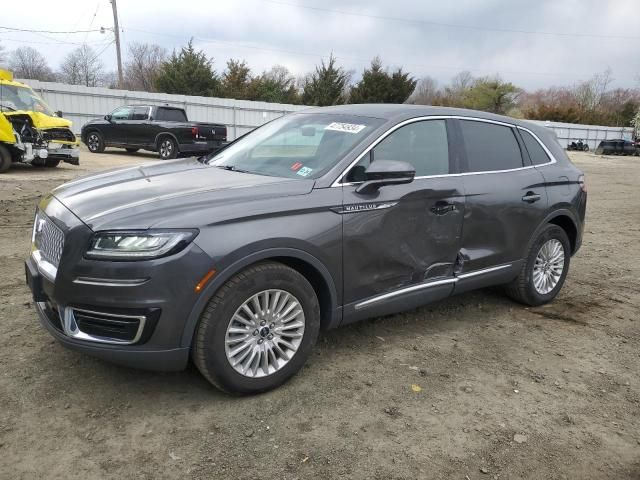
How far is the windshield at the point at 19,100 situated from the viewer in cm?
1213

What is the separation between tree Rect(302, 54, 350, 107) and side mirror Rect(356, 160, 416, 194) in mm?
39057

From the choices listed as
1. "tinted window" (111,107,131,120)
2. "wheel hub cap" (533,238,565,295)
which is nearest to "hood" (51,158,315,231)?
"wheel hub cap" (533,238,565,295)

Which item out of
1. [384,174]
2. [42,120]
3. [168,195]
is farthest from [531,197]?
[42,120]

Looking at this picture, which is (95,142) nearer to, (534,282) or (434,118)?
(434,118)

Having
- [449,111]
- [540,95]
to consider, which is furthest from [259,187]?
[540,95]

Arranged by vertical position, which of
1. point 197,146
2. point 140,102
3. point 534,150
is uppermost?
point 140,102

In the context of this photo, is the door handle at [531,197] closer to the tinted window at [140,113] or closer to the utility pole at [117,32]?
the tinted window at [140,113]

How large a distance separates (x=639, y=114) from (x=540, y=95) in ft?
72.0

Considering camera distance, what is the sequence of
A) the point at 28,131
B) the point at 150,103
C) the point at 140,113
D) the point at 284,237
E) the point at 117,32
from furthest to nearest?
1. the point at 117,32
2. the point at 150,103
3. the point at 140,113
4. the point at 28,131
5. the point at 284,237

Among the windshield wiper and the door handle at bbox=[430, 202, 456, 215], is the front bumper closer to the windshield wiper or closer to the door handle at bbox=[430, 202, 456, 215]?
the windshield wiper

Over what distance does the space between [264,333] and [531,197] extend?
279 centimetres

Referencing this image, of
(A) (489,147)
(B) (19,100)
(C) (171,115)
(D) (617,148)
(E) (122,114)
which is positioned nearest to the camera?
(A) (489,147)

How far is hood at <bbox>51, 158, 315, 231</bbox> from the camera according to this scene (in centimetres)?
283

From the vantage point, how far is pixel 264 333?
10.3ft
